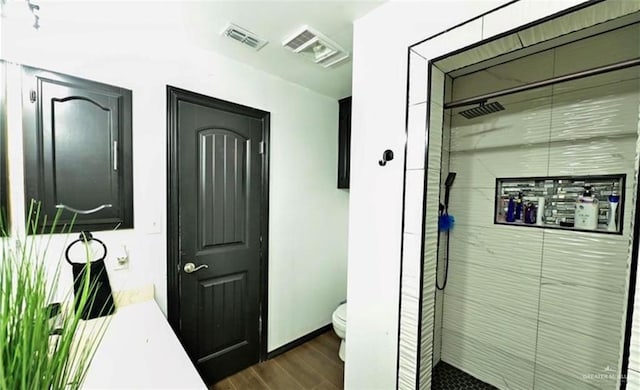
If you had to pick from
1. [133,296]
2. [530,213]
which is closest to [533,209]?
[530,213]

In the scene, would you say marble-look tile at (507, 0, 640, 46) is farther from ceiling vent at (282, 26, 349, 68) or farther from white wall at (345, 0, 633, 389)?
ceiling vent at (282, 26, 349, 68)

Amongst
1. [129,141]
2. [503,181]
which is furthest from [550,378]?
[129,141]

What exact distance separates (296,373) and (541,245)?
73.6 inches

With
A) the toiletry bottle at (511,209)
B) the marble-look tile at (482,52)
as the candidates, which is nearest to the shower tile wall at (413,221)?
the marble-look tile at (482,52)

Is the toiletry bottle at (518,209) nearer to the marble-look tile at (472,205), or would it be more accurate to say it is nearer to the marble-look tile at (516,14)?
the marble-look tile at (472,205)

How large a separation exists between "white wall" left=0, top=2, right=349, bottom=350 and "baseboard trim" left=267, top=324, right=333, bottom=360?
52 millimetres

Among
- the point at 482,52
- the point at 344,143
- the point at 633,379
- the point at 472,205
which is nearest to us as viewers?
the point at 633,379

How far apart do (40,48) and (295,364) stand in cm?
246

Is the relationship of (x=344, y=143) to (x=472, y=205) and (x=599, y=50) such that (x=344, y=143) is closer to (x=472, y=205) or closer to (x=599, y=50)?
(x=472, y=205)

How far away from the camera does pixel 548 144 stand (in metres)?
1.55

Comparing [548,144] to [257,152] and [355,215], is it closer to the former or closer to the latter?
[355,215]

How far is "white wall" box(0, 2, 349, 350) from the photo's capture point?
1.28 meters

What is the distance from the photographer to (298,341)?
2.28m

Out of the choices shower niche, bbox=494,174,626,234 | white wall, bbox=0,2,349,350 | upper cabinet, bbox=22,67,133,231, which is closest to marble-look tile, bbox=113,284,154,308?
white wall, bbox=0,2,349,350
